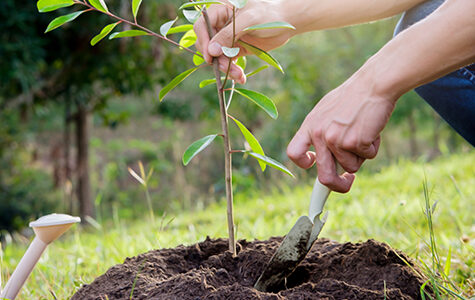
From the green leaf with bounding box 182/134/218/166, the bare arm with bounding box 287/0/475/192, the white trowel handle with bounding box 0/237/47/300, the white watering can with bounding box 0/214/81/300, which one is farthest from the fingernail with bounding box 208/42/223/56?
the white trowel handle with bounding box 0/237/47/300

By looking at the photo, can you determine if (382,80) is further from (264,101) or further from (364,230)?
(364,230)

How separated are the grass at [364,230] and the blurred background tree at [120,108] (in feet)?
0.94

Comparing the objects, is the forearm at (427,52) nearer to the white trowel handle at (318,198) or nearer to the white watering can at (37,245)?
the white trowel handle at (318,198)

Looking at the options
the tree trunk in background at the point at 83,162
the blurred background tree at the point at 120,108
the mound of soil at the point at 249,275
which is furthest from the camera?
the tree trunk in background at the point at 83,162

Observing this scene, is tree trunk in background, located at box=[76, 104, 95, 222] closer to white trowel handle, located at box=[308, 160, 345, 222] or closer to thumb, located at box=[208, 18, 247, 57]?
thumb, located at box=[208, 18, 247, 57]

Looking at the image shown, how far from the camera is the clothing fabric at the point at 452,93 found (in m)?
1.47

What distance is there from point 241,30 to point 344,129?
0.47 metres

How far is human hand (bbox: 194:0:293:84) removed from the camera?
125 cm

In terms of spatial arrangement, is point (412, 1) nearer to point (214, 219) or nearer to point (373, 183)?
point (214, 219)

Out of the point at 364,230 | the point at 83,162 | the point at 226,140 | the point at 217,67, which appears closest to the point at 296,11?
the point at 217,67

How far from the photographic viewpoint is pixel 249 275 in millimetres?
1199

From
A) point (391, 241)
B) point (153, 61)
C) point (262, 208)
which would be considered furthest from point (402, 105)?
point (391, 241)

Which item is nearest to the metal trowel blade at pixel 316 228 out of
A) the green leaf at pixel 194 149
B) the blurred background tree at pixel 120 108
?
the green leaf at pixel 194 149

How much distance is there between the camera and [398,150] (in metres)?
14.1
